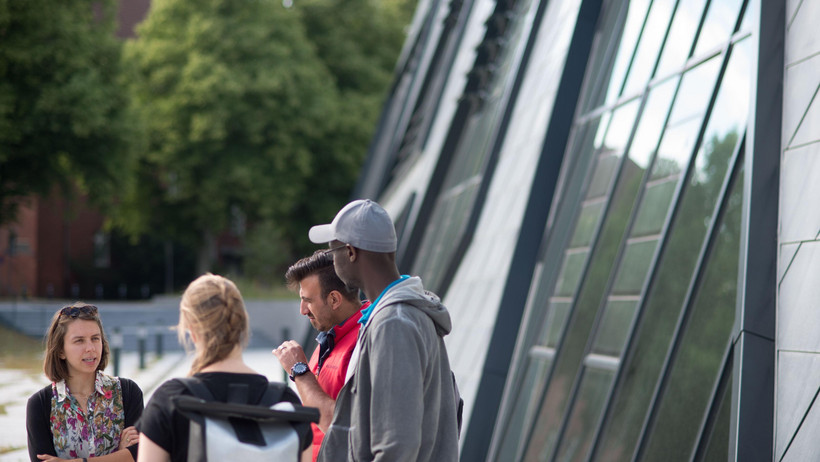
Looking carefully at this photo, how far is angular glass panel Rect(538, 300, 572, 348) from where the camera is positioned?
28.2 ft

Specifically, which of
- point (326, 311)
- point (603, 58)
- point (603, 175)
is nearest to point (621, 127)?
point (603, 175)

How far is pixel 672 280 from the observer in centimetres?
629

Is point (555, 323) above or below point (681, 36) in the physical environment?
below

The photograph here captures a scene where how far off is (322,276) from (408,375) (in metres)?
0.93

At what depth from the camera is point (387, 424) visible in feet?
9.07

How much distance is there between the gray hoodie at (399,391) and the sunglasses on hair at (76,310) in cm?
154

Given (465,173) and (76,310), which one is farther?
(465,173)

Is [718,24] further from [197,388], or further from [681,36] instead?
[197,388]

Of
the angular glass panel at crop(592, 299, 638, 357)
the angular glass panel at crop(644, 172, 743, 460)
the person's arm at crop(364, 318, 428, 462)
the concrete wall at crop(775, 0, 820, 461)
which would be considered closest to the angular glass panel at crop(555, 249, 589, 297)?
the angular glass panel at crop(592, 299, 638, 357)

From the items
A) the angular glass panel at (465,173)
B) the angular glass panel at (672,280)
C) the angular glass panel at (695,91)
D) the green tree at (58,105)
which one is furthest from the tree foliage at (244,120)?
the angular glass panel at (672,280)

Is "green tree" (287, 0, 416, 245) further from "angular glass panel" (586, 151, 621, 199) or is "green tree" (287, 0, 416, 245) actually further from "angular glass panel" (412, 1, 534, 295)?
"angular glass panel" (586, 151, 621, 199)

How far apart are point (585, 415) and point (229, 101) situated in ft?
96.9

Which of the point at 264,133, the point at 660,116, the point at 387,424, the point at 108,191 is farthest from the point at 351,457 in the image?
the point at 264,133

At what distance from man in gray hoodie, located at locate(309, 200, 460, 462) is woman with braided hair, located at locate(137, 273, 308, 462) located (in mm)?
230
